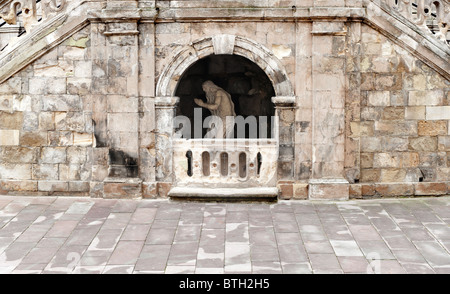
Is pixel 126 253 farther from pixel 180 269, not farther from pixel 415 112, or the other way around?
pixel 415 112

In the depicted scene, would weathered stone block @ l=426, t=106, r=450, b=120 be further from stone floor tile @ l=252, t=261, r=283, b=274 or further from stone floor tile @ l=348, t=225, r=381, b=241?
stone floor tile @ l=252, t=261, r=283, b=274

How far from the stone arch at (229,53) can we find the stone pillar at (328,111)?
510 millimetres

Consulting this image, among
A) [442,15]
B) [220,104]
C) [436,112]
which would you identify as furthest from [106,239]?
[442,15]

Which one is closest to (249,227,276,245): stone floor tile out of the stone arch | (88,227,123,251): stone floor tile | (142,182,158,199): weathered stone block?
(88,227,123,251): stone floor tile

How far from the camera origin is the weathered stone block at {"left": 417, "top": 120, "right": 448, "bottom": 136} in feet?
30.7

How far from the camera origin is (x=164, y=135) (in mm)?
9430

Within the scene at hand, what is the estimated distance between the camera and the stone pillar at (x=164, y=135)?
934cm

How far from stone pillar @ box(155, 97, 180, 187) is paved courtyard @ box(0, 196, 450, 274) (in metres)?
0.50

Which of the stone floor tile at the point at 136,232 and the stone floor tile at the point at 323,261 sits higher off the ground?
the stone floor tile at the point at 136,232

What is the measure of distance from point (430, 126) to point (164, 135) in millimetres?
4235

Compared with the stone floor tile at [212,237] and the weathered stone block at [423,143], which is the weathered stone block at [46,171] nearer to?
the stone floor tile at [212,237]

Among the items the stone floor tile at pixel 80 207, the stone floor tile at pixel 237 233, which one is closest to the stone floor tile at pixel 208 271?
the stone floor tile at pixel 237 233
